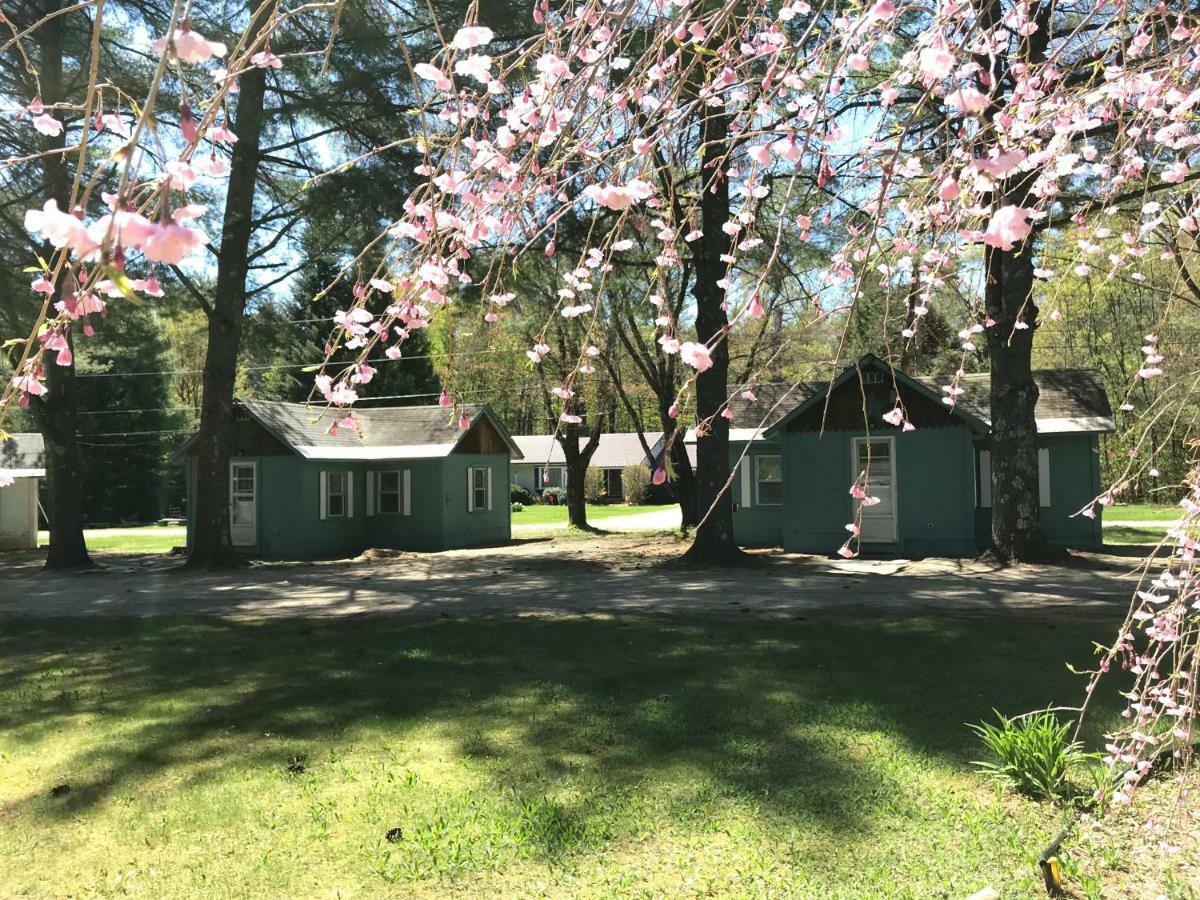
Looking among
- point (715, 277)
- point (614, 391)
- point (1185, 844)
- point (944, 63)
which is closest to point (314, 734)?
point (1185, 844)

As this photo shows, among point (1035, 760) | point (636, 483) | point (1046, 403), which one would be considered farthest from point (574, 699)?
point (636, 483)

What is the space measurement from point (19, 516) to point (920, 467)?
22643mm

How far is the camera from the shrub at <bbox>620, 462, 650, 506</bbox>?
138 ft

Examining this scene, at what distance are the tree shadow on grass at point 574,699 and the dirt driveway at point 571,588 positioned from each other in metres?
1.31

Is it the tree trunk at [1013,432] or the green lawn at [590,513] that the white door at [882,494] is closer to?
the tree trunk at [1013,432]

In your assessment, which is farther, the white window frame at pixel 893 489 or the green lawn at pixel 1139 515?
the green lawn at pixel 1139 515

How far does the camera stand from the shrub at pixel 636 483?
1660 inches

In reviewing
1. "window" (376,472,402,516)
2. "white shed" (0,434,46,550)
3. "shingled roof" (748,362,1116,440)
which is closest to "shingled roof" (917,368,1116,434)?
"shingled roof" (748,362,1116,440)

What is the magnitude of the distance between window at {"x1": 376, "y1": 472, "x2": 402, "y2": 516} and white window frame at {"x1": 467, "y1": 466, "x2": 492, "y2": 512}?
185 cm

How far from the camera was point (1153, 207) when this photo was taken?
3270 mm

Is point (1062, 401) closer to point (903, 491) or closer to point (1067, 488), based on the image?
point (1067, 488)

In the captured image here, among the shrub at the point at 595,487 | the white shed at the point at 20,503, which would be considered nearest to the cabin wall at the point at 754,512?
the white shed at the point at 20,503

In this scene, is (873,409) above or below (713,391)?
below

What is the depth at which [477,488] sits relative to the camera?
23.4 meters
